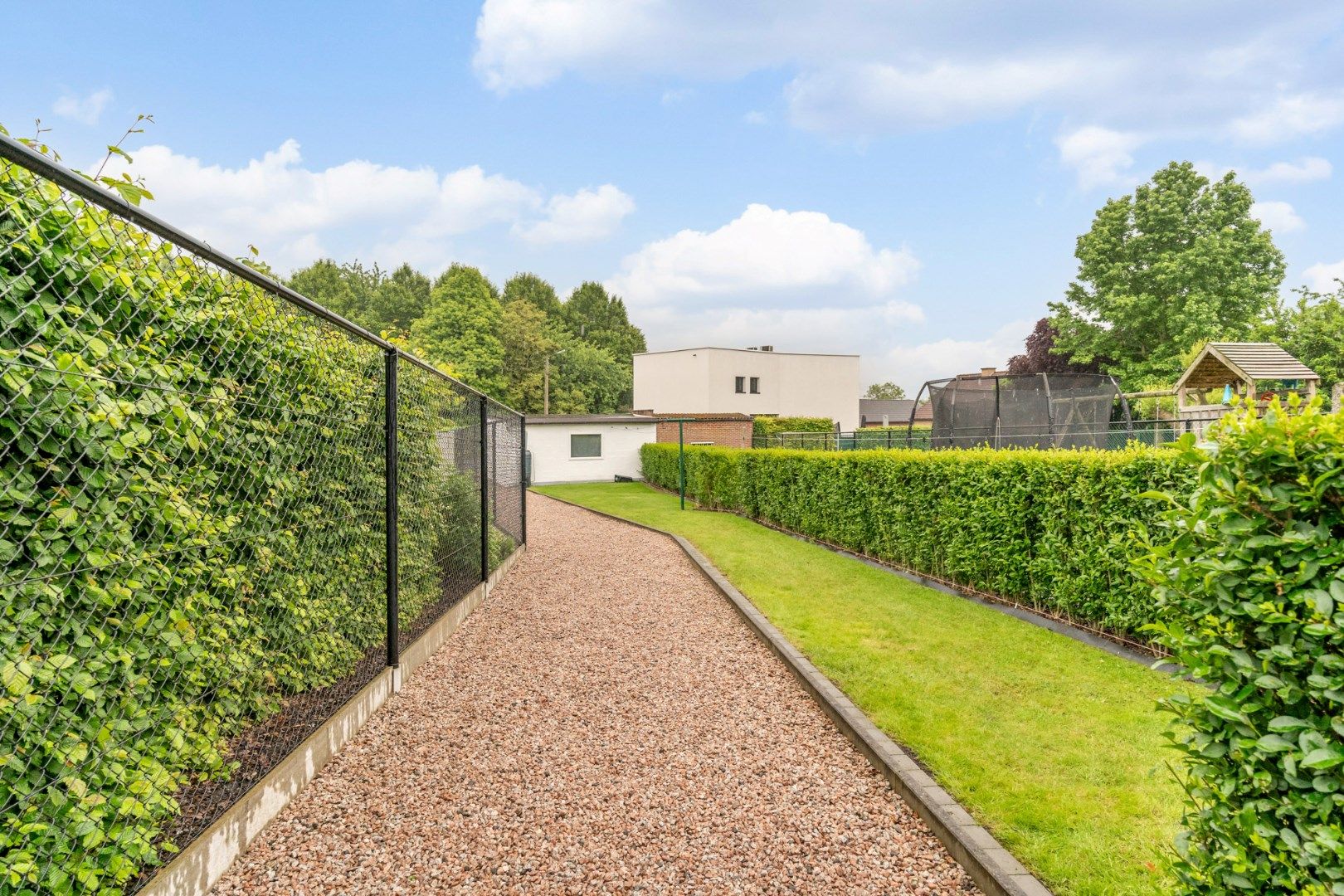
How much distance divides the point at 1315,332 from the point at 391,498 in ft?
141

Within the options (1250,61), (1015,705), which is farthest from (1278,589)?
(1250,61)

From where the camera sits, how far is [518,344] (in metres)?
50.1

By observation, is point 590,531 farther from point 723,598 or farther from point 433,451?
point 433,451

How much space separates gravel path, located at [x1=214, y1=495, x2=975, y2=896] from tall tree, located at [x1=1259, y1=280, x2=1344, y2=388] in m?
35.8

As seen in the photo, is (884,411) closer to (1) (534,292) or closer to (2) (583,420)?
(1) (534,292)

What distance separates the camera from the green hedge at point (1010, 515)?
224 inches

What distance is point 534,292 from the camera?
210 feet

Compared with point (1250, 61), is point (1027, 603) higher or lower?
lower

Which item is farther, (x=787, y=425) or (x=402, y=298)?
(x=402, y=298)

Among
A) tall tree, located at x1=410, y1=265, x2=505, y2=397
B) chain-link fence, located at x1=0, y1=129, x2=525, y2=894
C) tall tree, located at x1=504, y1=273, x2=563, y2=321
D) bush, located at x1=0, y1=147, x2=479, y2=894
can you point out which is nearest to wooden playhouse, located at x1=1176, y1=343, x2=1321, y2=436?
chain-link fence, located at x1=0, y1=129, x2=525, y2=894

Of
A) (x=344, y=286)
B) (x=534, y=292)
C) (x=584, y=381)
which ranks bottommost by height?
(x=584, y=381)

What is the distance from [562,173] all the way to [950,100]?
9.68 meters

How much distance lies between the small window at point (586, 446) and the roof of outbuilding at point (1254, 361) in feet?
70.6

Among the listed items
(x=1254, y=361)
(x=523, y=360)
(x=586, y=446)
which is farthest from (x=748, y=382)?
(x=1254, y=361)
